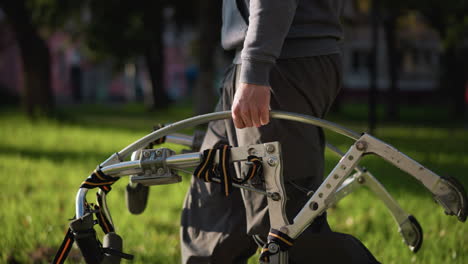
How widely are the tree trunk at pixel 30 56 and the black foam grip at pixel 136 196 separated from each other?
46.3 ft

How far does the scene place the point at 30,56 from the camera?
16172 millimetres

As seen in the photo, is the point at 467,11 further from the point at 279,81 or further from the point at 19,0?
the point at 279,81

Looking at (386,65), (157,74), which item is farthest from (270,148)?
(386,65)

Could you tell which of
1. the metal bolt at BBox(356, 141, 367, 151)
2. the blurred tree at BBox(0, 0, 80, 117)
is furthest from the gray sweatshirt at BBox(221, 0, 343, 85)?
the blurred tree at BBox(0, 0, 80, 117)

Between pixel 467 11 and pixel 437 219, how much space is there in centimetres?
1027

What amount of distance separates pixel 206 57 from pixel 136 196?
504 inches

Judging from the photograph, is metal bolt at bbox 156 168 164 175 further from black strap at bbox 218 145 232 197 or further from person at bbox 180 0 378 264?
person at bbox 180 0 378 264

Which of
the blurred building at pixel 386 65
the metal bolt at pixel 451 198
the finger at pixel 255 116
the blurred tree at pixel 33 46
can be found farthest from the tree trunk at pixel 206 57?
the blurred building at pixel 386 65

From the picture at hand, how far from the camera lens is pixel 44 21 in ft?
53.9

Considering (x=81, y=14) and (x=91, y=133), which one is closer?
(x=91, y=133)

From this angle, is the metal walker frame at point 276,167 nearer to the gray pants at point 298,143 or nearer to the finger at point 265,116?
the finger at point 265,116

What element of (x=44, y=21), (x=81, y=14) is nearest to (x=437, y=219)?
(x=44, y=21)

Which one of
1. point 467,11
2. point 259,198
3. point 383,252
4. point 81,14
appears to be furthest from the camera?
point 81,14

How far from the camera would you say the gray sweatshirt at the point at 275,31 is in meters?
1.98
